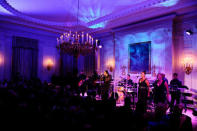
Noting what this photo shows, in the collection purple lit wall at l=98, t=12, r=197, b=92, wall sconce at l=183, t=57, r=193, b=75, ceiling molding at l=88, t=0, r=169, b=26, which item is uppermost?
ceiling molding at l=88, t=0, r=169, b=26

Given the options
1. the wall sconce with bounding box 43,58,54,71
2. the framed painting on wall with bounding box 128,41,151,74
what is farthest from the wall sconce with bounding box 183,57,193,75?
the wall sconce with bounding box 43,58,54,71

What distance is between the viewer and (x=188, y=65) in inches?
264

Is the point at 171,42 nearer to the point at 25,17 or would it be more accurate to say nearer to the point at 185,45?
the point at 185,45

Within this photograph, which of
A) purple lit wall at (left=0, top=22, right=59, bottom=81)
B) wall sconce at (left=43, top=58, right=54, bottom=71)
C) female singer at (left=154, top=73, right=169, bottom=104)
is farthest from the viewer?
wall sconce at (left=43, top=58, right=54, bottom=71)

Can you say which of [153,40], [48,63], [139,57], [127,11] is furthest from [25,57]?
[153,40]

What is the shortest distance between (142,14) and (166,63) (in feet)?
8.88

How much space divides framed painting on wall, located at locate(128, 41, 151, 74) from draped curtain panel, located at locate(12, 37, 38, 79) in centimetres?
651

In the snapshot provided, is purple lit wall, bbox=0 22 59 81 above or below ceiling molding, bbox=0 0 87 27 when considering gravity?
below

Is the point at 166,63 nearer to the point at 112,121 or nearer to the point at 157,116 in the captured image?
the point at 157,116

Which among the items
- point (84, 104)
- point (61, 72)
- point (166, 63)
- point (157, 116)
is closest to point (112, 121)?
point (84, 104)

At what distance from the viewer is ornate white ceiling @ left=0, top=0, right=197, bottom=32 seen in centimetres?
612

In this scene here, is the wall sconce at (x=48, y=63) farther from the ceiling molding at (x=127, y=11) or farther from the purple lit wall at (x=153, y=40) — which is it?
the purple lit wall at (x=153, y=40)

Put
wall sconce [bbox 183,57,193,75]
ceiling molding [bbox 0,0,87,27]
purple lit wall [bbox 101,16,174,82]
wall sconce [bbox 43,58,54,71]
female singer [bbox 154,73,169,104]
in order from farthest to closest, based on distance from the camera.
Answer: wall sconce [bbox 43,58,54,71] < purple lit wall [bbox 101,16,174,82] < wall sconce [bbox 183,57,193,75] < ceiling molding [bbox 0,0,87,27] < female singer [bbox 154,73,169,104]

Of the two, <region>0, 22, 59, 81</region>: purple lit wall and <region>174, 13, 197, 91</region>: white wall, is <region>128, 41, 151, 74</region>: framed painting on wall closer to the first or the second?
<region>174, 13, 197, 91</region>: white wall
